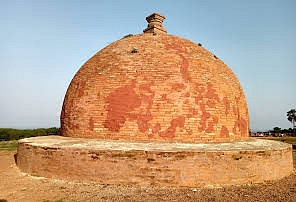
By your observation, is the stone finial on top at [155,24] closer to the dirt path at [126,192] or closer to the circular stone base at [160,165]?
the circular stone base at [160,165]

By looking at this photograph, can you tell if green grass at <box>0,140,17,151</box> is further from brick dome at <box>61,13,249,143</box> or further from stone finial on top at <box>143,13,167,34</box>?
stone finial on top at <box>143,13,167,34</box>

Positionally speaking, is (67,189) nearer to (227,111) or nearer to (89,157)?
(89,157)

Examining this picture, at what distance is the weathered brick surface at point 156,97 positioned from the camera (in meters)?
7.95

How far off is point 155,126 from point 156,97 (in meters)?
1.03

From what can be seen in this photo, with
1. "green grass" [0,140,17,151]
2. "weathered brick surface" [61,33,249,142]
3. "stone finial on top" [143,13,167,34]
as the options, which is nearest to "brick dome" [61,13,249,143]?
"weathered brick surface" [61,33,249,142]

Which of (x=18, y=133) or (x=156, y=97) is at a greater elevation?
(x=156, y=97)

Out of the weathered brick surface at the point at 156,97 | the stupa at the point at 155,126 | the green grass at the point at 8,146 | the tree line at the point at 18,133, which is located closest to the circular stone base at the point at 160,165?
the stupa at the point at 155,126

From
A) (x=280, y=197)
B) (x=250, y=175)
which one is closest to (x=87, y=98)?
(x=250, y=175)

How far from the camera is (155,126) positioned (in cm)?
786

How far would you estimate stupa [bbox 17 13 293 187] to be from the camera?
5.97 metres

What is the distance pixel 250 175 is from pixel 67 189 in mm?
4864

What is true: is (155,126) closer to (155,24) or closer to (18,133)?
(155,24)

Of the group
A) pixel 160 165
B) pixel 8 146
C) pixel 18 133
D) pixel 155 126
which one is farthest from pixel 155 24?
pixel 18 133

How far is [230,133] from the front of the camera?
8820 mm
